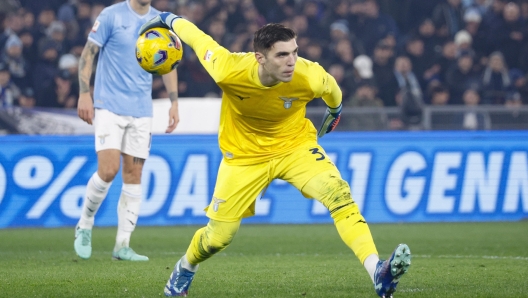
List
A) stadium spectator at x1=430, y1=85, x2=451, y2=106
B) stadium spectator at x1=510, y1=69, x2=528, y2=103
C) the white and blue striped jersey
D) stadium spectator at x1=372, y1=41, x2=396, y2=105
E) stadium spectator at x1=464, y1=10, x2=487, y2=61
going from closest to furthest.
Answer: the white and blue striped jersey, stadium spectator at x1=430, y1=85, x2=451, y2=106, stadium spectator at x1=372, y1=41, x2=396, y2=105, stadium spectator at x1=510, y1=69, x2=528, y2=103, stadium spectator at x1=464, y1=10, x2=487, y2=61

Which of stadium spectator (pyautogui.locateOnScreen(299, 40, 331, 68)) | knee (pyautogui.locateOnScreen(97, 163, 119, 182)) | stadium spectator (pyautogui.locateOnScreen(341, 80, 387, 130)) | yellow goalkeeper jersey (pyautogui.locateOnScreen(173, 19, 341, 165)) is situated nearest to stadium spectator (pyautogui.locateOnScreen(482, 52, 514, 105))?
stadium spectator (pyautogui.locateOnScreen(341, 80, 387, 130))

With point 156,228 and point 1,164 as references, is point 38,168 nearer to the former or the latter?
point 1,164

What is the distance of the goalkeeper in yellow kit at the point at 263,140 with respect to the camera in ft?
17.9

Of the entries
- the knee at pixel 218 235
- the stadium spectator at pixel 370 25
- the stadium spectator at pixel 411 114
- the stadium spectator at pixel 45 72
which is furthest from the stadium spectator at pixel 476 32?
the knee at pixel 218 235

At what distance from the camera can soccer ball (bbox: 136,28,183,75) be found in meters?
6.50

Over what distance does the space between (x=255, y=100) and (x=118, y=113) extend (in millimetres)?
2884

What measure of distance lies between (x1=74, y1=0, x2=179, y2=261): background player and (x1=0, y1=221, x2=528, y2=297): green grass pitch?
0.40 meters

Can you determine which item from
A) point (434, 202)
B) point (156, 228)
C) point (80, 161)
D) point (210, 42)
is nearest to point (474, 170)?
point (434, 202)

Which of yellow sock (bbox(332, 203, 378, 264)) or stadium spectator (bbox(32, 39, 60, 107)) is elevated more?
yellow sock (bbox(332, 203, 378, 264))

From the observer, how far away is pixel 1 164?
39.4 ft

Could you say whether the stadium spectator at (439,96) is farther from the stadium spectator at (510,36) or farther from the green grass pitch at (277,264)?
the green grass pitch at (277,264)

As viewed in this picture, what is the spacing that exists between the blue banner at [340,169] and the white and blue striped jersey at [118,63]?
402cm

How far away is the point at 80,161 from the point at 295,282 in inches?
254

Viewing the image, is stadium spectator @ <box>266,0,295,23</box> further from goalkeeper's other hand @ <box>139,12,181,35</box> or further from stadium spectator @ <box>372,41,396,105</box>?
goalkeeper's other hand @ <box>139,12,181,35</box>
